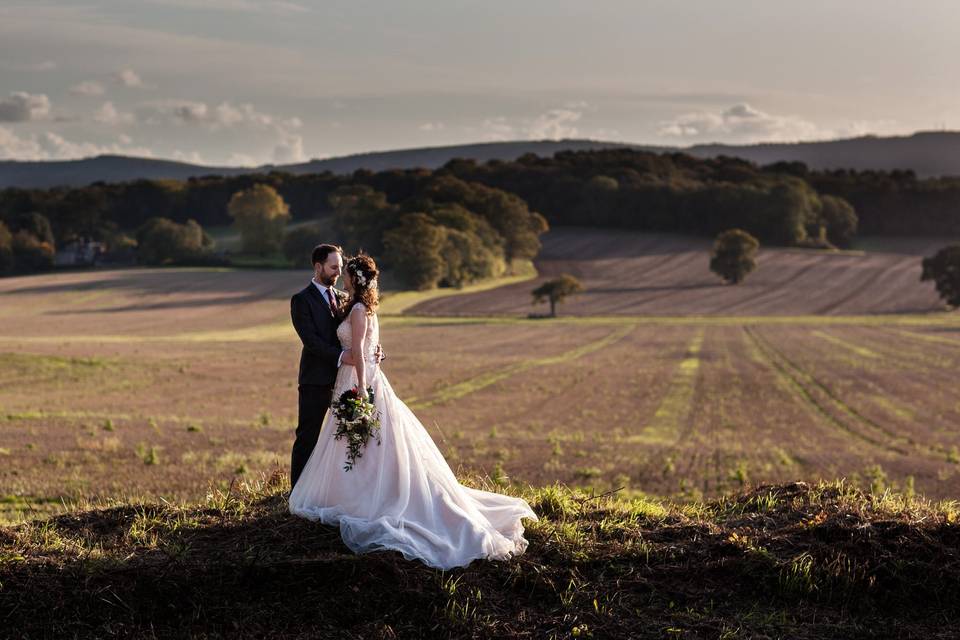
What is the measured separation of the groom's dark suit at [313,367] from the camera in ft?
32.4

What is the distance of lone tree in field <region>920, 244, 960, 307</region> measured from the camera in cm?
10794

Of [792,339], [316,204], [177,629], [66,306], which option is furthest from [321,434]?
[316,204]

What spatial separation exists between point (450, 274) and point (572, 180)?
59329mm

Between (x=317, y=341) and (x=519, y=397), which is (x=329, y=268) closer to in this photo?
(x=317, y=341)

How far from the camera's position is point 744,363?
203 ft

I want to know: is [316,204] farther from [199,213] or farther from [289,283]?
[289,283]

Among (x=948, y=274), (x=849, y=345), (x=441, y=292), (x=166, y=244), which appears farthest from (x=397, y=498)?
(x=166, y=244)

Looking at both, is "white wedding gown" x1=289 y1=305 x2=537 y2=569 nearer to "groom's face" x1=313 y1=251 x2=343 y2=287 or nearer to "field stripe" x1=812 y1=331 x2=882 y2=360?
"groom's face" x1=313 y1=251 x2=343 y2=287

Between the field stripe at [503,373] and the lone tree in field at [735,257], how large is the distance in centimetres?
4436

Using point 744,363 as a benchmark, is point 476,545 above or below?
above

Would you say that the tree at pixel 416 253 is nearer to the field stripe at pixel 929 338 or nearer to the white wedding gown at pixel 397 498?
the field stripe at pixel 929 338

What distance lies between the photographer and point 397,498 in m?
9.18

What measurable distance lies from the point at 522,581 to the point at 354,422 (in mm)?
2301

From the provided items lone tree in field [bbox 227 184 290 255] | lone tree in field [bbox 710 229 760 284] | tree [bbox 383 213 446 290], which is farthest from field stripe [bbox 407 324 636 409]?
→ lone tree in field [bbox 227 184 290 255]
